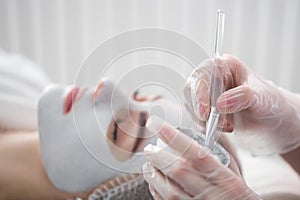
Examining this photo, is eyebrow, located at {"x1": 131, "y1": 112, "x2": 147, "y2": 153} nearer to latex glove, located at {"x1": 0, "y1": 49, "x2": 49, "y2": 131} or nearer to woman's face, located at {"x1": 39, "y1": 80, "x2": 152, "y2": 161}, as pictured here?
woman's face, located at {"x1": 39, "y1": 80, "x2": 152, "y2": 161}

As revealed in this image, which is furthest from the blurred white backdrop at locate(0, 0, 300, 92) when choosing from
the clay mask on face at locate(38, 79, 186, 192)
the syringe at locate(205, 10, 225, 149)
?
the syringe at locate(205, 10, 225, 149)

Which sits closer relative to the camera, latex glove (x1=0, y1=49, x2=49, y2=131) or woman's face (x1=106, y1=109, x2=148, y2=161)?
woman's face (x1=106, y1=109, x2=148, y2=161)

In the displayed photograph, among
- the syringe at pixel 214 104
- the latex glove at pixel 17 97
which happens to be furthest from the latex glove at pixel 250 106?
the latex glove at pixel 17 97

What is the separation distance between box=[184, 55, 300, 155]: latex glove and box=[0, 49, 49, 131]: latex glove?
0.61 metres

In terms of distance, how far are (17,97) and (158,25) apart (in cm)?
70

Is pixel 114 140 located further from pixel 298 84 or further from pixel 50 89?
pixel 298 84

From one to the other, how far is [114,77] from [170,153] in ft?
0.59

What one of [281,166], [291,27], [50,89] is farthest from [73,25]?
[281,166]

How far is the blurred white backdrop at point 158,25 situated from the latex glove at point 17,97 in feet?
1.74

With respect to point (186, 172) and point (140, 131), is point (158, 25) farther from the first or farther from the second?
point (186, 172)

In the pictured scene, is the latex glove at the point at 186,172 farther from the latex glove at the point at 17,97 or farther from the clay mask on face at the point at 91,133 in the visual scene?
the latex glove at the point at 17,97

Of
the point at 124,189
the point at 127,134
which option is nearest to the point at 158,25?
the point at 124,189

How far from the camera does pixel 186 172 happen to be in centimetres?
68

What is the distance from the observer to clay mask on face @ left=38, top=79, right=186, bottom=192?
767 mm
